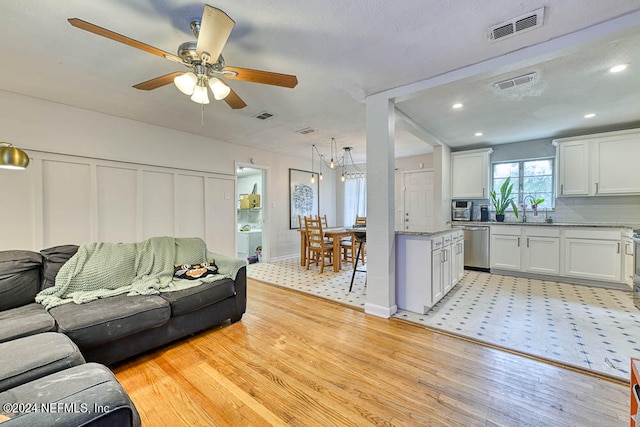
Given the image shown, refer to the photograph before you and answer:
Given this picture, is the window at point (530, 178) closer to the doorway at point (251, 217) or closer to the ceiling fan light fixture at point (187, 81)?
the doorway at point (251, 217)

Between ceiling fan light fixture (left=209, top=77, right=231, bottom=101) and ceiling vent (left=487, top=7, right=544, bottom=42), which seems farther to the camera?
ceiling fan light fixture (left=209, top=77, right=231, bottom=101)

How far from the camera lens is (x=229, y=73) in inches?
76.7

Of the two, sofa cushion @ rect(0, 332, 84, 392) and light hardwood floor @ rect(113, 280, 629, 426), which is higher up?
sofa cushion @ rect(0, 332, 84, 392)

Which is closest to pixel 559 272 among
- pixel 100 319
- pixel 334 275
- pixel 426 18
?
pixel 334 275

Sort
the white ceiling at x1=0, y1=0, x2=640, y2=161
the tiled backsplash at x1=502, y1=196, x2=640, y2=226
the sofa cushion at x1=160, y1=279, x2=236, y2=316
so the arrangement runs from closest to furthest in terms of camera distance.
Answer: the white ceiling at x1=0, y1=0, x2=640, y2=161 → the sofa cushion at x1=160, y1=279, x2=236, y2=316 → the tiled backsplash at x1=502, y1=196, x2=640, y2=226

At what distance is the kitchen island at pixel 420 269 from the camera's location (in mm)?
2908

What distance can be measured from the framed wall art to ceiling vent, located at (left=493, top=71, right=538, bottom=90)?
13.2ft

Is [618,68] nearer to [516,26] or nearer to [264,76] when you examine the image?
[516,26]

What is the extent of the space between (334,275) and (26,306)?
3.64 m

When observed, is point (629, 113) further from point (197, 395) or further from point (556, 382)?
point (197, 395)

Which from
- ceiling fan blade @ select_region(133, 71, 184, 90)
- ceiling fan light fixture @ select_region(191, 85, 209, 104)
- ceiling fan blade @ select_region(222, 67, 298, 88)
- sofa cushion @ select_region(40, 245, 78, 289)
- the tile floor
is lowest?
the tile floor

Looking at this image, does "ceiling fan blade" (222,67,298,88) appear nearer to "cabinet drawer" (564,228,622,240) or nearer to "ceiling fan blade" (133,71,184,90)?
"ceiling fan blade" (133,71,184,90)

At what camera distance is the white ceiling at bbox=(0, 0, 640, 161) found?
1.76 meters

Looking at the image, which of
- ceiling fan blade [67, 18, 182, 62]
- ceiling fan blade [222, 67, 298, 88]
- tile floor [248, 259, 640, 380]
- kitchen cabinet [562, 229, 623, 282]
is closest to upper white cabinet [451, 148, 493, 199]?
kitchen cabinet [562, 229, 623, 282]
